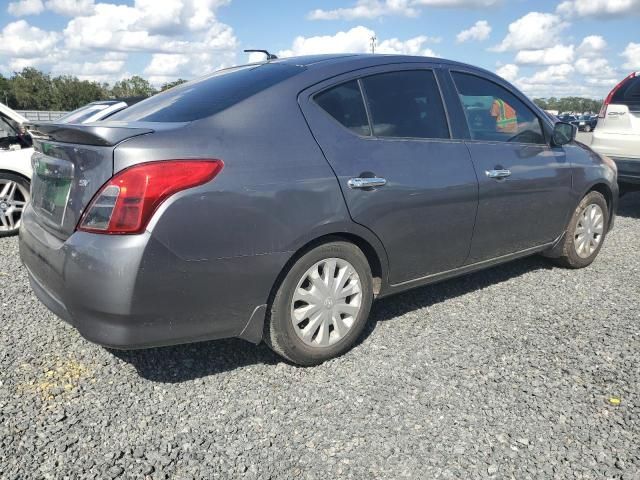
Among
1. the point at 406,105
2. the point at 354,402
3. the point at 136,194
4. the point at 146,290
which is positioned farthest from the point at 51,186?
the point at 406,105

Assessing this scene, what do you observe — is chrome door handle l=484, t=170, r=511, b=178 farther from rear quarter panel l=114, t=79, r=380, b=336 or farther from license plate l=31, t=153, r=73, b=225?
license plate l=31, t=153, r=73, b=225

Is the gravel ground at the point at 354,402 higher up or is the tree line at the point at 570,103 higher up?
the tree line at the point at 570,103

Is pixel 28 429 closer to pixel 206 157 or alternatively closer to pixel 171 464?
pixel 171 464

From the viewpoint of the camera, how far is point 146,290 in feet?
8.13

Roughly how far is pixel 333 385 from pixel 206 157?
1.34 meters

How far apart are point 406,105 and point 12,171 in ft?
15.3

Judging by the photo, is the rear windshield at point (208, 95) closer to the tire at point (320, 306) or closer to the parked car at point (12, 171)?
the tire at point (320, 306)

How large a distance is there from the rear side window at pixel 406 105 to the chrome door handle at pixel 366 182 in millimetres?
286

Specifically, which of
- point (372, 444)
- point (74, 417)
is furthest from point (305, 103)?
point (74, 417)

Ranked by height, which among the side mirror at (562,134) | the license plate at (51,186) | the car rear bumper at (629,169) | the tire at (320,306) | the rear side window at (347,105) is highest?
the rear side window at (347,105)

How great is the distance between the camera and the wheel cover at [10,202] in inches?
242

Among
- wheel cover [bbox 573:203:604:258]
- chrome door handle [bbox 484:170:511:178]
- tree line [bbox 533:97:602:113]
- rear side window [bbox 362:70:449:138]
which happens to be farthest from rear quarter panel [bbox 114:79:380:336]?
tree line [bbox 533:97:602:113]

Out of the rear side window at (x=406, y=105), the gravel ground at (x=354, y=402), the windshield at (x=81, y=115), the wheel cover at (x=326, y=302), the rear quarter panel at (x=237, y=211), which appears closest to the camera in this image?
the gravel ground at (x=354, y=402)

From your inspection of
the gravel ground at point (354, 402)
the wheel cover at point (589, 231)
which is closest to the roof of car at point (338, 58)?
the gravel ground at point (354, 402)
